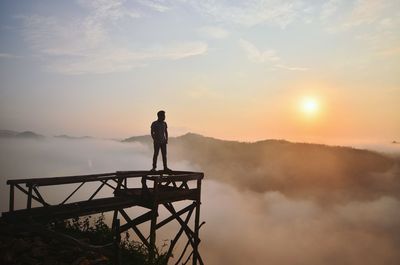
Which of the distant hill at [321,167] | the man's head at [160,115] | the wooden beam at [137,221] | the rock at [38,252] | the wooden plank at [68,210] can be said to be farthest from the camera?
the distant hill at [321,167]

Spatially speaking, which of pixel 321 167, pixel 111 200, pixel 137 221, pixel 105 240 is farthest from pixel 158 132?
pixel 321 167

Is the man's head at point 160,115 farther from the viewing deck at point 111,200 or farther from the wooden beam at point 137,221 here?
the wooden beam at point 137,221

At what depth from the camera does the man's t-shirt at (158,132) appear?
13070 mm

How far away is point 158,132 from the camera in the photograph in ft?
42.9

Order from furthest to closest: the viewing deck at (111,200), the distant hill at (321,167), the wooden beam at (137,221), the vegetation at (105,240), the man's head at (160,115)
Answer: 1. the distant hill at (321,167)
2. the man's head at (160,115)
3. the wooden beam at (137,221)
4. the vegetation at (105,240)
5. the viewing deck at (111,200)

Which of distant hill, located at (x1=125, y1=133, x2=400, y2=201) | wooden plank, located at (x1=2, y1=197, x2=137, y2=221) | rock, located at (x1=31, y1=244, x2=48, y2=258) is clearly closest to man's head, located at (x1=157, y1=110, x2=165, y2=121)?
wooden plank, located at (x1=2, y1=197, x2=137, y2=221)

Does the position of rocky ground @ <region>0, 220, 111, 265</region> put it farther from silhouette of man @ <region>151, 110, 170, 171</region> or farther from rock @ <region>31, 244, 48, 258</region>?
silhouette of man @ <region>151, 110, 170, 171</region>

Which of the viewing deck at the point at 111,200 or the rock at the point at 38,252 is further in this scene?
the viewing deck at the point at 111,200

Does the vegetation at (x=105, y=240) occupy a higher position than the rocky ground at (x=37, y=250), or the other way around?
the rocky ground at (x=37, y=250)

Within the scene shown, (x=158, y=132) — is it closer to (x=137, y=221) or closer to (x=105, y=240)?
(x=137, y=221)

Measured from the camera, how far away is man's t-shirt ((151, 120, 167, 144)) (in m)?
13.1

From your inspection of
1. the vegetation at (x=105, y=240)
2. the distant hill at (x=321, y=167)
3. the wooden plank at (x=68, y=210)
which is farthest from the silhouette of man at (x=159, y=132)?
the distant hill at (x=321, y=167)

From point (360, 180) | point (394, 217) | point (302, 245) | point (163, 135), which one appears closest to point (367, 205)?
point (394, 217)

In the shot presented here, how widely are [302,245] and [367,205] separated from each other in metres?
46.9
